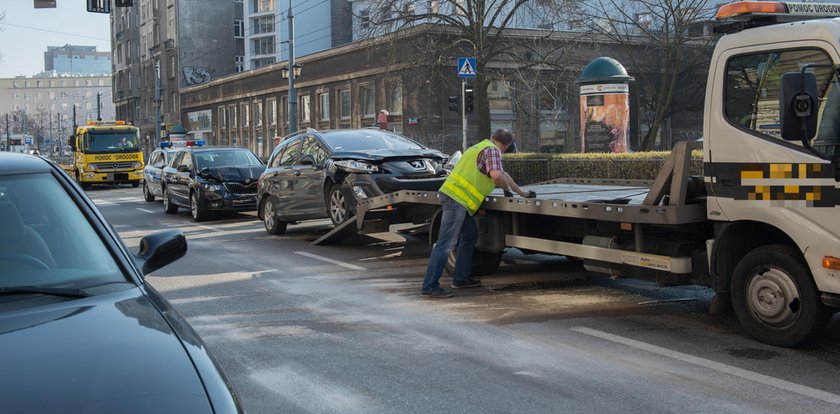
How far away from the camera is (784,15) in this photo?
6.89 meters

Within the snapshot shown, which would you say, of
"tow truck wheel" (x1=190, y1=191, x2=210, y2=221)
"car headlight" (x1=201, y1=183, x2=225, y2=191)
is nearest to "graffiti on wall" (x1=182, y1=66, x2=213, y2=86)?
"tow truck wheel" (x1=190, y1=191, x2=210, y2=221)

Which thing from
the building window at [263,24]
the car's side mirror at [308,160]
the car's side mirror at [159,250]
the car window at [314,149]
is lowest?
the car's side mirror at [159,250]

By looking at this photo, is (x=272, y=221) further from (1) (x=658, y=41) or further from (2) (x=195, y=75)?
(2) (x=195, y=75)

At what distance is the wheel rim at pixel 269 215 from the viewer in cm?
1568

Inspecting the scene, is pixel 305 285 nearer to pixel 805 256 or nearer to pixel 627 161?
pixel 805 256

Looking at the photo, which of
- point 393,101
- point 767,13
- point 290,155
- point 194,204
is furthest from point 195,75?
point 767,13

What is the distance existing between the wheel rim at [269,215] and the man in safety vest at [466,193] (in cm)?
688

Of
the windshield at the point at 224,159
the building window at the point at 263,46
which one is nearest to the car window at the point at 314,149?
the windshield at the point at 224,159

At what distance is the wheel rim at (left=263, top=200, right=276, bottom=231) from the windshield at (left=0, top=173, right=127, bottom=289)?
38.2ft

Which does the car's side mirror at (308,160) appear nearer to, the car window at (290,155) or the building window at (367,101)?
the car window at (290,155)

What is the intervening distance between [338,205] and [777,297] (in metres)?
8.07

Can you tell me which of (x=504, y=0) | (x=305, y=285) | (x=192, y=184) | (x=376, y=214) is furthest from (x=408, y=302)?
(x=504, y=0)

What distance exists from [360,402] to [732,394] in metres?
2.32

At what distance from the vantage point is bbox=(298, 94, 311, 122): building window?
54250 mm
